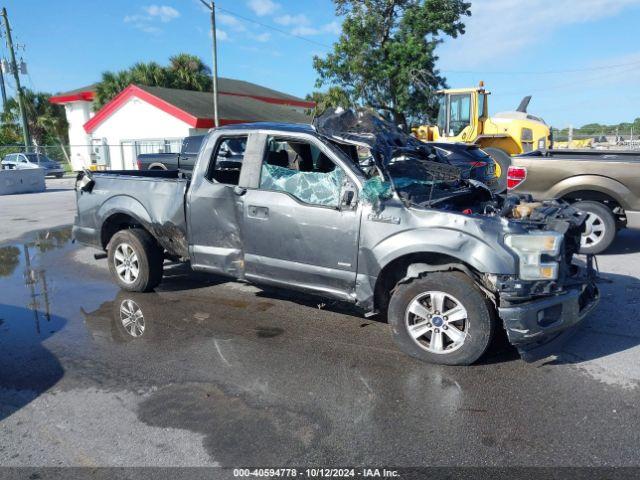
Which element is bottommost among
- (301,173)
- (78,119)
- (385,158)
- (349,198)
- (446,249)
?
(446,249)

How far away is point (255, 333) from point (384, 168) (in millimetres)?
1945

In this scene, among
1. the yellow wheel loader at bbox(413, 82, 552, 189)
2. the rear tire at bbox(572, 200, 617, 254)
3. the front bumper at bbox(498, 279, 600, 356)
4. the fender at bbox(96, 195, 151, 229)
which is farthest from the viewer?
the yellow wheel loader at bbox(413, 82, 552, 189)

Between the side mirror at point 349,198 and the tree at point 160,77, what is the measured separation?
33.4 m

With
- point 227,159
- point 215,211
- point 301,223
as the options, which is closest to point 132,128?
point 227,159

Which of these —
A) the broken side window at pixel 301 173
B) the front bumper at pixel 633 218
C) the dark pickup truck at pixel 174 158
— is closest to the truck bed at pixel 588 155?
the front bumper at pixel 633 218

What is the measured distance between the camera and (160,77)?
35375 millimetres

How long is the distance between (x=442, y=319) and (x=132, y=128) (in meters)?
29.3

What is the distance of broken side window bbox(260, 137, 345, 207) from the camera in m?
4.68

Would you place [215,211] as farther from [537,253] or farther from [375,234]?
[537,253]

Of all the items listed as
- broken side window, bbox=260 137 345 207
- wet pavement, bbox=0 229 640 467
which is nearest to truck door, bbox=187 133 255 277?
broken side window, bbox=260 137 345 207

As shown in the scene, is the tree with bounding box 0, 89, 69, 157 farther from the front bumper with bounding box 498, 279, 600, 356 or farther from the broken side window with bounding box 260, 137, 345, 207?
the front bumper with bounding box 498, 279, 600, 356

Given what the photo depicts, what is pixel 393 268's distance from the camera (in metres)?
4.41

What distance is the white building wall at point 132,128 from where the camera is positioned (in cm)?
2828

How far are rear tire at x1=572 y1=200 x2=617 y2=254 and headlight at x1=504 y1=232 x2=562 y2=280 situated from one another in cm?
428
